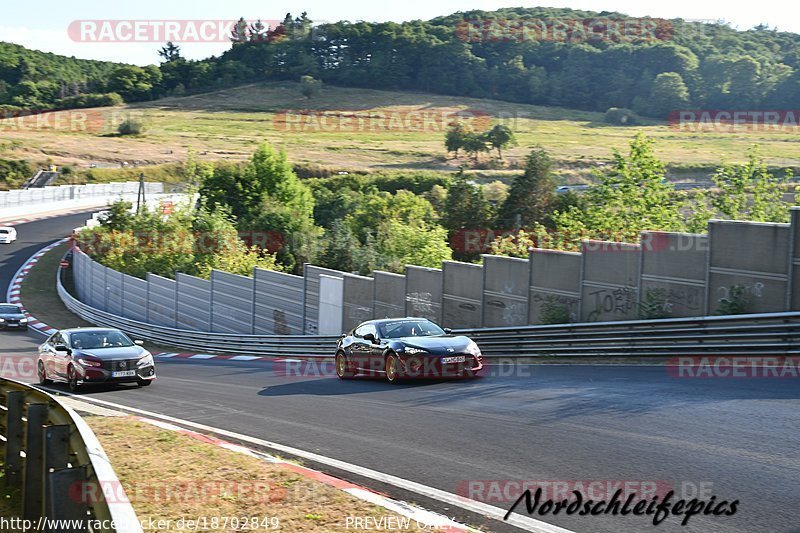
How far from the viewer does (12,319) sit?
140 feet

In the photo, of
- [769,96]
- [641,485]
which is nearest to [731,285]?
[641,485]

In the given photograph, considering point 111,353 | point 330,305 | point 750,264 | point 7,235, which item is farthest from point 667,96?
point 111,353

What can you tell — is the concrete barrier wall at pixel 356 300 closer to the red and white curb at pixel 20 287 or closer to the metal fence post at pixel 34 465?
the red and white curb at pixel 20 287

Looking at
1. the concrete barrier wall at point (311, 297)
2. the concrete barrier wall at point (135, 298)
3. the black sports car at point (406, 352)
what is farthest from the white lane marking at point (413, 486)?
the concrete barrier wall at point (135, 298)

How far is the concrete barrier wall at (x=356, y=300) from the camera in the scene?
30453 mm

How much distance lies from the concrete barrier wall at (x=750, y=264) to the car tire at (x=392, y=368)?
6.64m

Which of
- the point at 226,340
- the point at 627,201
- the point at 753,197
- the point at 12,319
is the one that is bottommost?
the point at 12,319

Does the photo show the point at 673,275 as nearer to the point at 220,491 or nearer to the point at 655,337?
the point at 655,337

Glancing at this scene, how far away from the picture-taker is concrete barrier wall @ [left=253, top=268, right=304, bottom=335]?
33.4 metres

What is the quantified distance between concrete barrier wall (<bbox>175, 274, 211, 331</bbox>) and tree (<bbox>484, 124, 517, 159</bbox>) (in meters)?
93.9

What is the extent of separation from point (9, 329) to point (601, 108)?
13665 centimetres

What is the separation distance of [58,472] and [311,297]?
26701 millimetres

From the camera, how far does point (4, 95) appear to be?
553ft

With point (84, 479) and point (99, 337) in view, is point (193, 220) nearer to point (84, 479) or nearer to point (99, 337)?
point (99, 337)
